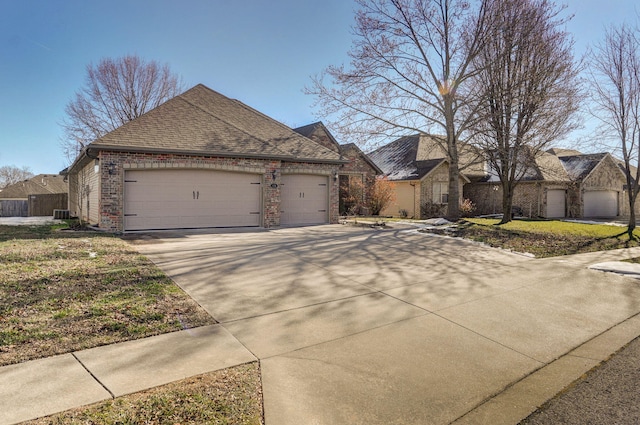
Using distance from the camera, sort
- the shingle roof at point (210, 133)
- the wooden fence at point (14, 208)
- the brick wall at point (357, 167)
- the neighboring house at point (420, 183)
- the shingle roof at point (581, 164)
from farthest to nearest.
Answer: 1. the wooden fence at point (14, 208)
2. the shingle roof at point (581, 164)
3. the brick wall at point (357, 167)
4. the neighboring house at point (420, 183)
5. the shingle roof at point (210, 133)

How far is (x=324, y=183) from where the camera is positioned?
16.1 metres

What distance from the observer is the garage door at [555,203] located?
83.7ft

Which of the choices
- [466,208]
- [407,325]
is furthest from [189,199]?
[466,208]

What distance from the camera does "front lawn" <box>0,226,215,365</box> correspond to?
3699 mm

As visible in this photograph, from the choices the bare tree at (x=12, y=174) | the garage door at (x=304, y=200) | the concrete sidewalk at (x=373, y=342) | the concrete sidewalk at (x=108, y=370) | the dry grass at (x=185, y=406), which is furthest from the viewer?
the bare tree at (x=12, y=174)

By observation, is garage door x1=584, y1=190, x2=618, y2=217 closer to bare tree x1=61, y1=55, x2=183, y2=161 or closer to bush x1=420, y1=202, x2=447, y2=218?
bush x1=420, y1=202, x2=447, y2=218

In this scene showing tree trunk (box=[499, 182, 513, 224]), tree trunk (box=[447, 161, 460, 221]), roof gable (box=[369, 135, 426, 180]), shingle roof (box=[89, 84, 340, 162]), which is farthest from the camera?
roof gable (box=[369, 135, 426, 180])

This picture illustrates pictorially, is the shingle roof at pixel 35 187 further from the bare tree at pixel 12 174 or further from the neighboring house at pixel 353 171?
the neighboring house at pixel 353 171

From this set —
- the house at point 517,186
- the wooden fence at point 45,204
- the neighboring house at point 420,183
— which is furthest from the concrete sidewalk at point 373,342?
the wooden fence at point 45,204

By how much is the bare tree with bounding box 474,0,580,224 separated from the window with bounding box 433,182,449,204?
23.9ft

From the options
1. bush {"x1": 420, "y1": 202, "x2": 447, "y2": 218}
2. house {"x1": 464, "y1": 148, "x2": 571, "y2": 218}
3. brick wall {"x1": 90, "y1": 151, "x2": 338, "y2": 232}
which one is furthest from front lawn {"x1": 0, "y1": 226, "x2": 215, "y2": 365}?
house {"x1": 464, "y1": 148, "x2": 571, "y2": 218}

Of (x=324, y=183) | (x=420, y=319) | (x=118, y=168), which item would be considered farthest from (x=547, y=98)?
(x=118, y=168)

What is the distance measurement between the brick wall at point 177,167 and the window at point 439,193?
10761 millimetres

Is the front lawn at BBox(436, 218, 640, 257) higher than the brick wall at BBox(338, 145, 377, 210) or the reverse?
the reverse
